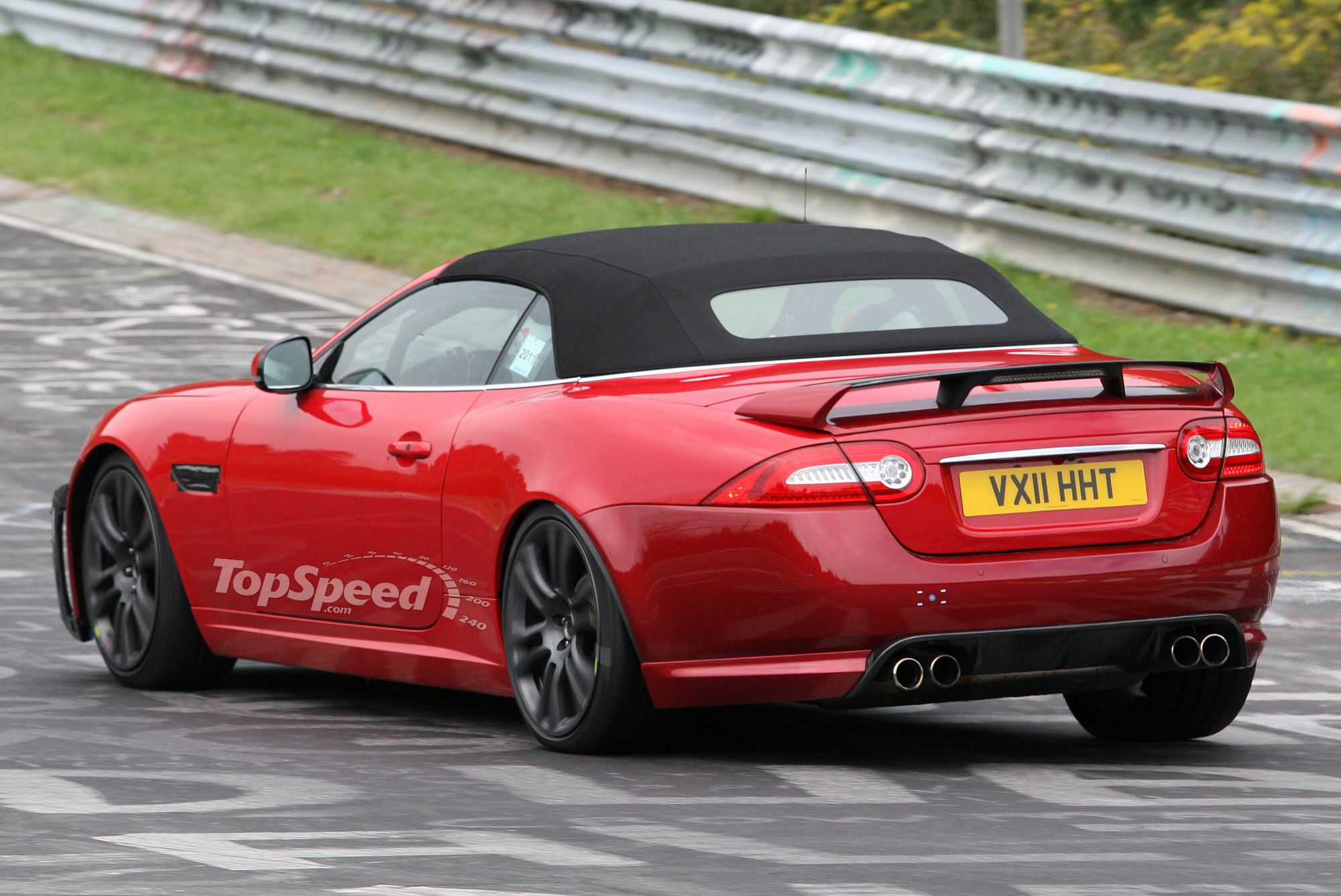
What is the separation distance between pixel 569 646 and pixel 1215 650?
60.3 inches

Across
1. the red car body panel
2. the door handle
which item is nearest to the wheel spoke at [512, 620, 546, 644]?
the red car body panel

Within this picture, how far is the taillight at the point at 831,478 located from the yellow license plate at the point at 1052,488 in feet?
0.55

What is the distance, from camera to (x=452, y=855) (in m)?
4.70

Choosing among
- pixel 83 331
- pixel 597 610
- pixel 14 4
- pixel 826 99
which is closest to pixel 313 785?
pixel 597 610

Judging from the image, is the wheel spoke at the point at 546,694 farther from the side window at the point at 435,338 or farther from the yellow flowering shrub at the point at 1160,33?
the yellow flowering shrub at the point at 1160,33

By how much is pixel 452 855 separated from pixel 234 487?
102 inches

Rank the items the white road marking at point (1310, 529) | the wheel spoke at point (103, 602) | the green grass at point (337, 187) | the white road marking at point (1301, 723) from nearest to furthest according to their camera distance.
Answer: the white road marking at point (1301, 723)
the wheel spoke at point (103, 602)
the white road marking at point (1310, 529)
the green grass at point (337, 187)

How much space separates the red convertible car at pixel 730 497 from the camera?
5504 millimetres

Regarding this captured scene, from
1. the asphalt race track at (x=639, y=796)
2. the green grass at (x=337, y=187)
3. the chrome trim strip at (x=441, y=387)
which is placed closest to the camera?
the asphalt race track at (x=639, y=796)

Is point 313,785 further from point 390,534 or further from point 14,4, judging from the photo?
point 14,4

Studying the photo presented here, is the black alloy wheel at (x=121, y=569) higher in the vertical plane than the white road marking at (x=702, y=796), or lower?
higher

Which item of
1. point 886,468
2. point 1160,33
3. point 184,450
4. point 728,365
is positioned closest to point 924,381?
point 886,468

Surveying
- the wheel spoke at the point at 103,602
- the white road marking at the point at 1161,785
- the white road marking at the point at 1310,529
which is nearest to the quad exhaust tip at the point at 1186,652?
the white road marking at the point at 1161,785

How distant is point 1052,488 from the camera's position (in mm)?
5613
